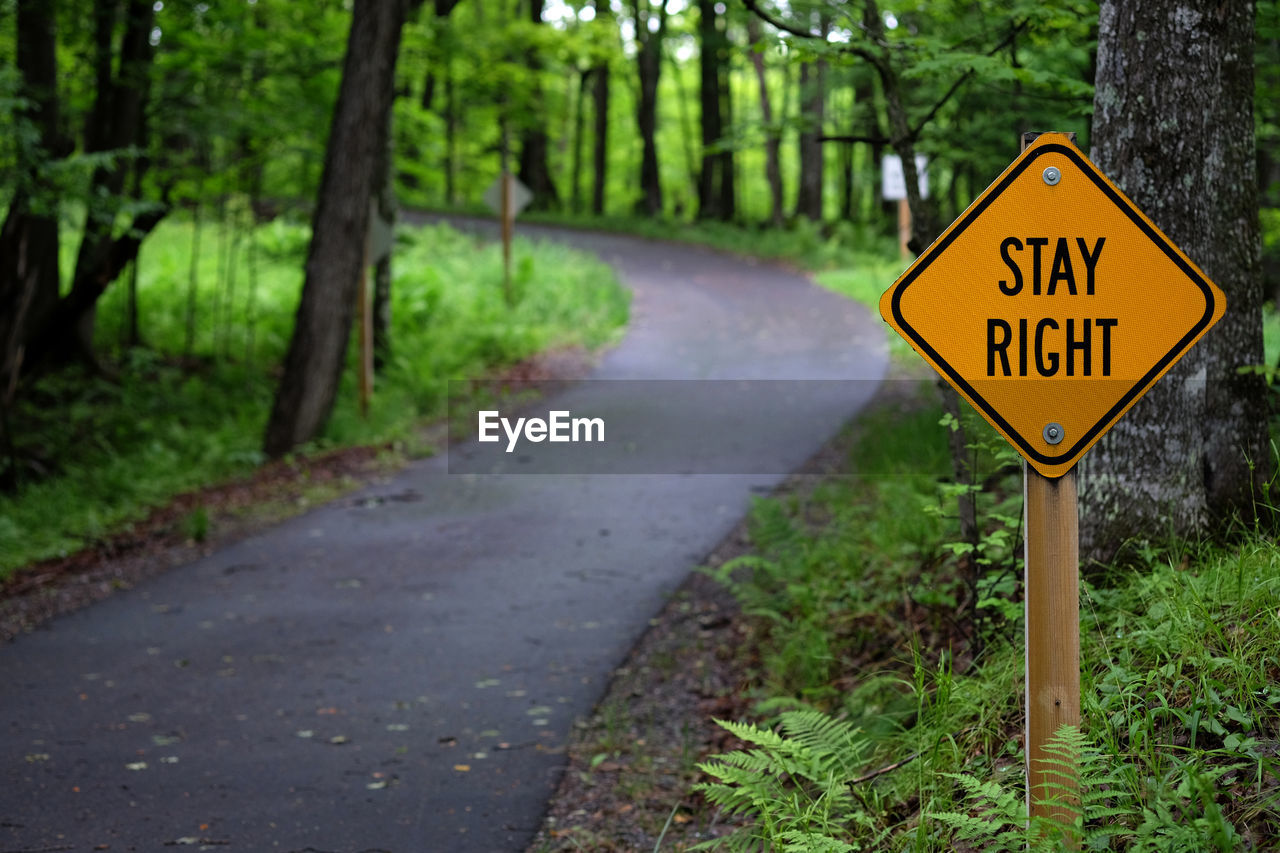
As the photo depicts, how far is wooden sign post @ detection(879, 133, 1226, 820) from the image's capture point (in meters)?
3.01

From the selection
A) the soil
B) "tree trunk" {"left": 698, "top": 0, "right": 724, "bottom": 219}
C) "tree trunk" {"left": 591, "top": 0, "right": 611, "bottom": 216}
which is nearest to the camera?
the soil

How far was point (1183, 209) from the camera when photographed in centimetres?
486

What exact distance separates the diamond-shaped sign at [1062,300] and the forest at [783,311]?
2.84 ft

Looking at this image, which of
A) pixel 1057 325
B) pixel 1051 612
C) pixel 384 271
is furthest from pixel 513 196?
pixel 1051 612

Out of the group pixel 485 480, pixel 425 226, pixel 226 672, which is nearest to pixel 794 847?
pixel 226 672

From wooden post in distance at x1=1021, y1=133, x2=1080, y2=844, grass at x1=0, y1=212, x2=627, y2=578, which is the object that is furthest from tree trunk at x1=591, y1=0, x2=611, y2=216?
wooden post in distance at x1=1021, y1=133, x2=1080, y2=844

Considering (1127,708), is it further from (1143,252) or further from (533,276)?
(533,276)

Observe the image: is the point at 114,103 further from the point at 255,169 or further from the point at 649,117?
the point at 649,117

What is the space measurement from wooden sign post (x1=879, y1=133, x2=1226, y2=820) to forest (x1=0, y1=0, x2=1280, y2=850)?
34cm

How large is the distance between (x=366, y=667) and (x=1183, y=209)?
16.0ft

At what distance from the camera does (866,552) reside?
720cm

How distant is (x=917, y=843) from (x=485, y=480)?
28.4 feet

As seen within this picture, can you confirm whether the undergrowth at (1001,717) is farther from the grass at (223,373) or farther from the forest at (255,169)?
the grass at (223,373)

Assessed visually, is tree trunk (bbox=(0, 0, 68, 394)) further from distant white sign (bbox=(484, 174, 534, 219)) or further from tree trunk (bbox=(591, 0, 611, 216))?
tree trunk (bbox=(591, 0, 611, 216))
